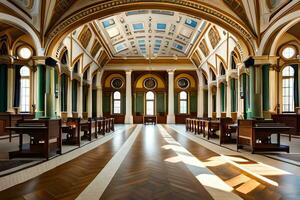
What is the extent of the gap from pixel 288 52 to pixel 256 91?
6.36m

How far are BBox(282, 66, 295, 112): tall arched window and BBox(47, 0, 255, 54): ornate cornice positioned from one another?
6.02 m

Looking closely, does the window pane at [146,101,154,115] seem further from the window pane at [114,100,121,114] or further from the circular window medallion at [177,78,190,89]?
the circular window medallion at [177,78,190,89]

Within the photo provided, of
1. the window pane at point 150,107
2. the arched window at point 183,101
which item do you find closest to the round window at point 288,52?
the arched window at point 183,101

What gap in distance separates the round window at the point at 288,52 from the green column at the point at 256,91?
5875 mm

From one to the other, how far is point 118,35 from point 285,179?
17.5 metres

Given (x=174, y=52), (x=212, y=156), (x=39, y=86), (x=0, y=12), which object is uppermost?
(x=174, y=52)

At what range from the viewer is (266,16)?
11.1 meters

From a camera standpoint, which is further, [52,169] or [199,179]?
[52,169]

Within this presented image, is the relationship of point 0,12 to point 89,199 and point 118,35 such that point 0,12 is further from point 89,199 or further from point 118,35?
point 118,35

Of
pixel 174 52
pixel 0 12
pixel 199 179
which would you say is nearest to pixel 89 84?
pixel 174 52

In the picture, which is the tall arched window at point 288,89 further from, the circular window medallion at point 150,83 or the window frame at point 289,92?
the circular window medallion at point 150,83

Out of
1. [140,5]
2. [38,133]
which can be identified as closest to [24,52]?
[140,5]

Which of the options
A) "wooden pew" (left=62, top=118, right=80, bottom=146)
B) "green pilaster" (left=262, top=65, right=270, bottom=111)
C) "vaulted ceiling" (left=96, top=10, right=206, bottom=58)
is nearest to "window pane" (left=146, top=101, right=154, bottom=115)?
"vaulted ceiling" (left=96, top=10, right=206, bottom=58)

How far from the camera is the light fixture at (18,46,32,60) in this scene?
15619 millimetres
